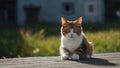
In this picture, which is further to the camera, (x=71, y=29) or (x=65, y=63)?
(x=71, y=29)

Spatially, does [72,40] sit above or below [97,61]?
above

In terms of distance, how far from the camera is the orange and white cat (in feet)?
19.0

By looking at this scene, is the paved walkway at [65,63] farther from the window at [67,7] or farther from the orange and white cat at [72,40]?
A: the window at [67,7]

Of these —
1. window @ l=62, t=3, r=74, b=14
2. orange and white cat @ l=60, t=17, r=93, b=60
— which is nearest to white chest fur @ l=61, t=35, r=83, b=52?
orange and white cat @ l=60, t=17, r=93, b=60

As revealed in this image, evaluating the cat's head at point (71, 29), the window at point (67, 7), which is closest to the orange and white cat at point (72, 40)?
the cat's head at point (71, 29)

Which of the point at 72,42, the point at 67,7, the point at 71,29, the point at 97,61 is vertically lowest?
the point at 67,7

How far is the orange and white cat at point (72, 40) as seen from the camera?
5.79 metres

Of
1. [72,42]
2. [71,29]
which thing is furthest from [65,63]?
[71,29]

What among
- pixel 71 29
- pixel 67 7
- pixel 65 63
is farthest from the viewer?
pixel 67 7

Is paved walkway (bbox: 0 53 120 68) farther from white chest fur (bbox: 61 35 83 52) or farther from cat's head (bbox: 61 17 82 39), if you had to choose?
cat's head (bbox: 61 17 82 39)

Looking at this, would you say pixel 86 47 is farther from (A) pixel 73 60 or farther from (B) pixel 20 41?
(B) pixel 20 41

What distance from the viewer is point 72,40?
584cm

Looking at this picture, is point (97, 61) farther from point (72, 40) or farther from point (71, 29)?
point (71, 29)

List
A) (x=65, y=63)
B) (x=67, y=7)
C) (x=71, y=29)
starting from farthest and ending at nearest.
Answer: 1. (x=67, y=7)
2. (x=71, y=29)
3. (x=65, y=63)
